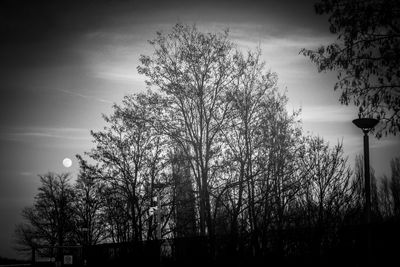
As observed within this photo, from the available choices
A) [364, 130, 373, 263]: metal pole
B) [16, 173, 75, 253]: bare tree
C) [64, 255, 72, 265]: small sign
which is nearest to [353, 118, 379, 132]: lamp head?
[364, 130, 373, 263]: metal pole

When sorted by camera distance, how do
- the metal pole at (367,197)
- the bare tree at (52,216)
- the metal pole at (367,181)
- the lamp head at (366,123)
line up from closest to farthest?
the metal pole at (367,197) < the metal pole at (367,181) < the lamp head at (366,123) < the bare tree at (52,216)

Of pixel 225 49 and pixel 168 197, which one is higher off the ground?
pixel 225 49

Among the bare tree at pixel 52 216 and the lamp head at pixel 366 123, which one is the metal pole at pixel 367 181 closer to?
the lamp head at pixel 366 123

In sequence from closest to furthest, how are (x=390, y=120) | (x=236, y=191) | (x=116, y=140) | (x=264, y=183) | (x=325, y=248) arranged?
1. (x=390, y=120)
2. (x=325, y=248)
3. (x=264, y=183)
4. (x=236, y=191)
5. (x=116, y=140)

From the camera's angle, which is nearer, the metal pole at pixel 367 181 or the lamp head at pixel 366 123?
the metal pole at pixel 367 181

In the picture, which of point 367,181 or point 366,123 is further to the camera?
point 366,123

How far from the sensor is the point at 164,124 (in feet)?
74.1

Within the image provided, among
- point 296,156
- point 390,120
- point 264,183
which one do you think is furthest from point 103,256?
point 390,120

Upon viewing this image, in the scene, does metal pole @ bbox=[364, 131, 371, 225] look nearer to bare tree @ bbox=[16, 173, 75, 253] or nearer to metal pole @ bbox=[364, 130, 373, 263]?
metal pole @ bbox=[364, 130, 373, 263]

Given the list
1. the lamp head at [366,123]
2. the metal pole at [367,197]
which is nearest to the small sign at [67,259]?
the metal pole at [367,197]

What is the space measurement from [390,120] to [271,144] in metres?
10.1

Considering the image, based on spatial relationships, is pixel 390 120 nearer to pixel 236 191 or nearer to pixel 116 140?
pixel 236 191

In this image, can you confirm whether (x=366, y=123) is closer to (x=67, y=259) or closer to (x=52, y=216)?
(x=67, y=259)

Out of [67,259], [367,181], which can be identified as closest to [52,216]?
[67,259]
